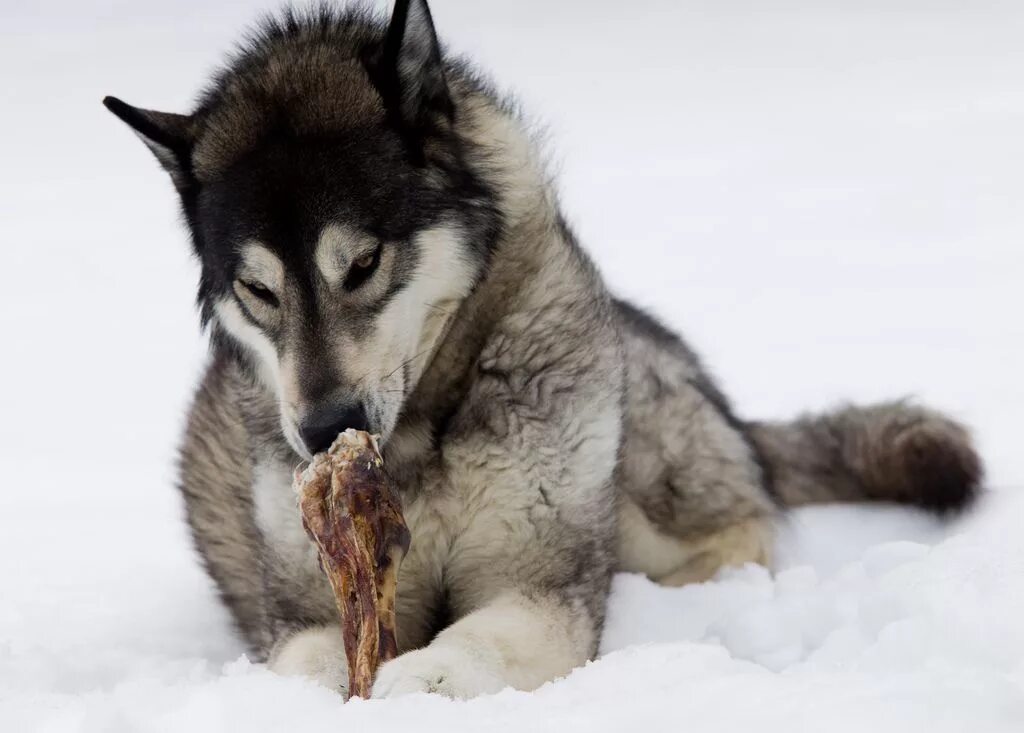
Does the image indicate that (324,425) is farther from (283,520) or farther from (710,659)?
(710,659)

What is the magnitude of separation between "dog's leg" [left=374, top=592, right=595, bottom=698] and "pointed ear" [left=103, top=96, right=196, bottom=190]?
4.35 ft

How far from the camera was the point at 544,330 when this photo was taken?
125 inches

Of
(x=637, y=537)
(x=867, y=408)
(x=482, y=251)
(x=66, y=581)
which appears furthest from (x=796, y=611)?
(x=66, y=581)

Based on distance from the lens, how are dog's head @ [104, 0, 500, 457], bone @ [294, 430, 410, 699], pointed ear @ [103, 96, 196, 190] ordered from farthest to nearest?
pointed ear @ [103, 96, 196, 190], dog's head @ [104, 0, 500, 457], bone @ [294, 430, 410, 699]

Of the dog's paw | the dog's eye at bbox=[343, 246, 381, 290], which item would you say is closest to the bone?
the dog's paw

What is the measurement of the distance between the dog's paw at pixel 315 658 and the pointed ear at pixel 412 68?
1287 mm

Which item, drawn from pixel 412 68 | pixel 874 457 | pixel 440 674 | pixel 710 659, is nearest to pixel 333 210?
pixel 412 68

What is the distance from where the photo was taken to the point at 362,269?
2.77 metres

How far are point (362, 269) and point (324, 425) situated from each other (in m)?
0.39

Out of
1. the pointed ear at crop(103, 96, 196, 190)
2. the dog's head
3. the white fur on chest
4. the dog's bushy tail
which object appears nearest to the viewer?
the dog's head

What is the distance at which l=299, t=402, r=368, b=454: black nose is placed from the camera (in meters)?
2.60

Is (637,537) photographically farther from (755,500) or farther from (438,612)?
(438,612)

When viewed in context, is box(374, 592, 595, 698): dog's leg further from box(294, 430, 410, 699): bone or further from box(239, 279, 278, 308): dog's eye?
box(239, 279, 278, 308): dog's eye

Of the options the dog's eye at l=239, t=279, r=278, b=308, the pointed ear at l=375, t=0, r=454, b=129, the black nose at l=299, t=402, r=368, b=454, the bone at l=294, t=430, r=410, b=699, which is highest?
the pointed ear at l=375, t=0, r=454, b=129
